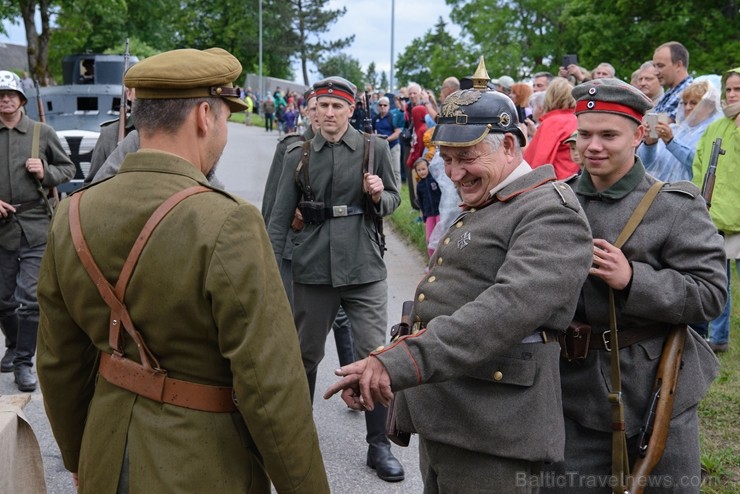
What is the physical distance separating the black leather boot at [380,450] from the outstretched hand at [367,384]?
7.10 ft

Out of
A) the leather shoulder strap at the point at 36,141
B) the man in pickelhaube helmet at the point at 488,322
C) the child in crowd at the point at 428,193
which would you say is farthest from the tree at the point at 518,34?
the man in pickelhaube helmet at the point at 488,322

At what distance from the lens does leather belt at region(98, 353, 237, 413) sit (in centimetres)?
225

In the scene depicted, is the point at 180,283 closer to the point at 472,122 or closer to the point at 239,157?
the point at 472,122

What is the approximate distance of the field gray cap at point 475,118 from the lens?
258 centimetres

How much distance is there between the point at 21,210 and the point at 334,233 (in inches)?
112

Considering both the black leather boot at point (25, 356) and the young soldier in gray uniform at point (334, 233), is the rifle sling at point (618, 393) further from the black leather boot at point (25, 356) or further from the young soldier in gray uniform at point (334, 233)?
the black leather boot at point (25, 356)

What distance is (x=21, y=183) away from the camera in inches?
246

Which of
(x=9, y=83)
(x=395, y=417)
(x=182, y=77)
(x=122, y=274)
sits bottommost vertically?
(x=395, y=417)

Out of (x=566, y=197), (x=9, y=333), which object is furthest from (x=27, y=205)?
(x=566, y=197)

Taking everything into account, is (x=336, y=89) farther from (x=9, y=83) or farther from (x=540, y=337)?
(x=9, y=83)

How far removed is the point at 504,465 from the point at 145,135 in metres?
1.45

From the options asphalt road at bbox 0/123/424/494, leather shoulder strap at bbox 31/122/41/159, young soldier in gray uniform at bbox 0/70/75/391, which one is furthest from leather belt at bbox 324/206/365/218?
leather shoulder strap at bbox 31/122/41/159

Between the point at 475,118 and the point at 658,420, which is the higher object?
Result: the point at 475,118

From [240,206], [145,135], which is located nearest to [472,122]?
[240,206]
